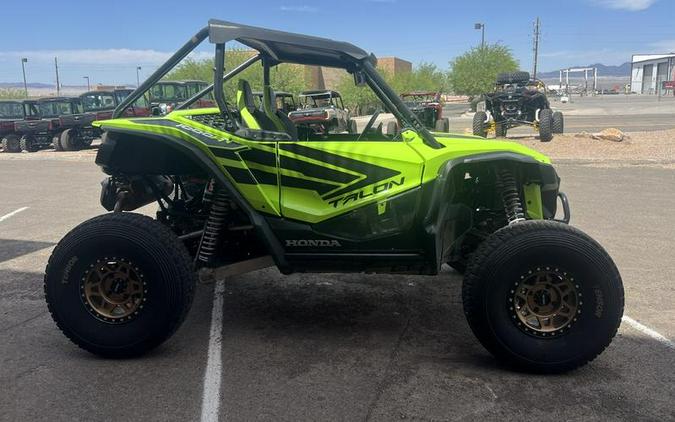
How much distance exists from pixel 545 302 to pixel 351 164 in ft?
4.80

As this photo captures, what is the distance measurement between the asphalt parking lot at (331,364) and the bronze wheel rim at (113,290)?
32cm

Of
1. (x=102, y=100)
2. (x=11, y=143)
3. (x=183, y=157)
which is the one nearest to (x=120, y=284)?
(x=183, y=157)

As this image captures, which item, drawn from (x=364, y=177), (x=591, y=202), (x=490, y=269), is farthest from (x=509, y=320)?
(x=591, y=202)

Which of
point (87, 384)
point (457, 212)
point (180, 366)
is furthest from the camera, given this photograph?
point (457, 212)

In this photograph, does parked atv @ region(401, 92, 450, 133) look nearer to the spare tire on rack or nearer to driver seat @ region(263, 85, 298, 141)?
the spare tire on rack

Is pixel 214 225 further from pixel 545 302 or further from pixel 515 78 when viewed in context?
pixel 515 78

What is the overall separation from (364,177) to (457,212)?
77 cm

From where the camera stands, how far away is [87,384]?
10.5ft

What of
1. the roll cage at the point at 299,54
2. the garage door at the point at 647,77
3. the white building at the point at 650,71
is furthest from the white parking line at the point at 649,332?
the garage door at the point at 647,77

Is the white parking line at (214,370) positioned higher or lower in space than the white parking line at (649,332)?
higher

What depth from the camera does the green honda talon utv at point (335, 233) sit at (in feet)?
10.6

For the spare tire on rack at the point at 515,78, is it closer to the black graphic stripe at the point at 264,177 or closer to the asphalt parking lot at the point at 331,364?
the asphalt parking lot at the point at 331,364

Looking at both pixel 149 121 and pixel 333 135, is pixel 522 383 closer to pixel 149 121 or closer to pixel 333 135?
pixel 333 135

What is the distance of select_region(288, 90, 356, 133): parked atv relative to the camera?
52.1 ft
